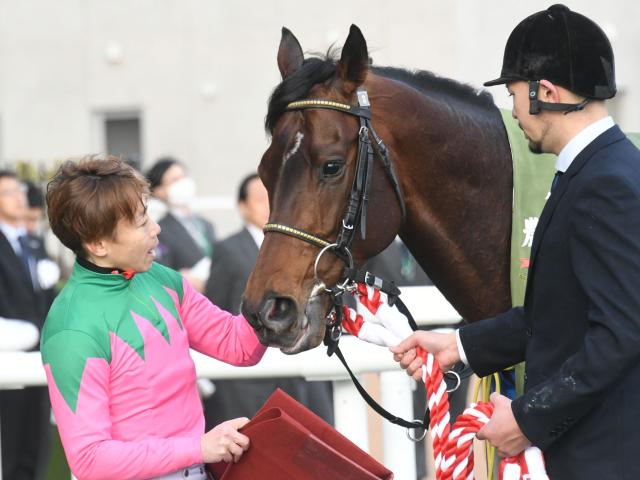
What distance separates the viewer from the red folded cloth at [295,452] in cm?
238

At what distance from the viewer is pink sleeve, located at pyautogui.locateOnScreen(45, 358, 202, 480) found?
7.90 ft

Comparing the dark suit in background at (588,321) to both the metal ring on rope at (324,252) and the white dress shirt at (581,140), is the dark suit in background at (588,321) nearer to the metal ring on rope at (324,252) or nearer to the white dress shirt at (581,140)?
the white dress shirt at (581,140)

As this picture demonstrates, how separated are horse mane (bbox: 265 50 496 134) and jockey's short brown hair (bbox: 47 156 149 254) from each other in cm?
48

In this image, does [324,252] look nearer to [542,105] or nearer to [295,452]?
[295,452]

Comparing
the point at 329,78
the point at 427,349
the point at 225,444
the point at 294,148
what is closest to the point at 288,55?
the point at 329,78

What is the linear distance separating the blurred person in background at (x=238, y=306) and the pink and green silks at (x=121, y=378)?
2.39 m

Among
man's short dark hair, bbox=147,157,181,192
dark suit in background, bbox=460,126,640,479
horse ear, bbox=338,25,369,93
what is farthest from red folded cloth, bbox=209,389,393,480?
man's short dark hair, bbox=147,157,181,192

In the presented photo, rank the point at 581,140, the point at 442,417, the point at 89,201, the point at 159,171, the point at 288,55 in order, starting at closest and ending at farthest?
the point at 581,140 < the point at 89,201 < the point at 442,417 < the point at 288,55 < the point at 159,171

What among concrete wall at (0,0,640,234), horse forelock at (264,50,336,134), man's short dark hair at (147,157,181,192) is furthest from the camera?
concrete wall at (0,0,640,234)

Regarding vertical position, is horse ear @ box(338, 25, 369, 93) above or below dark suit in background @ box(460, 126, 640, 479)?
above

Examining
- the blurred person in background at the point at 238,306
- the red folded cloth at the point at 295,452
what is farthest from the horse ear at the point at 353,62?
the blurred person in background at the point at 238,306

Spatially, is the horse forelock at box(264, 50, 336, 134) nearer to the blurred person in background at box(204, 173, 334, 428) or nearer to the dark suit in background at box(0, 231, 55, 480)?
the blurred person in background at box(204, 173, 334, 428)

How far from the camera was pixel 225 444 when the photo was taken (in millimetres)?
2459

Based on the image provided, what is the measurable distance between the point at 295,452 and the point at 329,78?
1.08 metres
